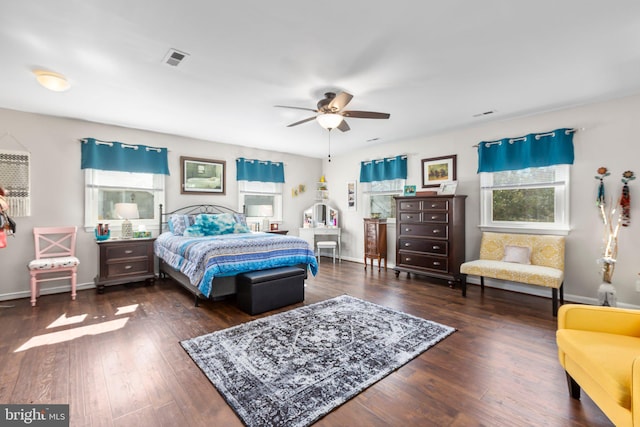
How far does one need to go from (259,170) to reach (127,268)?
10.2 feet

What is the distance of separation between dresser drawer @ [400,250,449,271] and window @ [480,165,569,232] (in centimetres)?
93

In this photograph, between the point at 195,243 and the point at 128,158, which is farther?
the point at 128,158

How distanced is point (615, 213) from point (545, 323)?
1.81m

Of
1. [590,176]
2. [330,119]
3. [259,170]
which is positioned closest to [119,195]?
[259,170]

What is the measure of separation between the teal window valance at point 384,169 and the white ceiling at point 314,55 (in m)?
1.63

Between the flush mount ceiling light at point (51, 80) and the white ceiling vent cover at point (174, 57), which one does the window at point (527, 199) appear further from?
the flush mount ceiling light at point (51, 80)

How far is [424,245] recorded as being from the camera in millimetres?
4930

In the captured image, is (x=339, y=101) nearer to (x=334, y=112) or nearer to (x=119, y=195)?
(x=334, y=112)

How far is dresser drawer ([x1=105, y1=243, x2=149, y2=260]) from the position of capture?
14.3 feet

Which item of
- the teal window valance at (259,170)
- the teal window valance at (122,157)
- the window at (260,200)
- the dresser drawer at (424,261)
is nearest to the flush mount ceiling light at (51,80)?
the teal window valance at (122,157)

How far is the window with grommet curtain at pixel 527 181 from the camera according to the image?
13.1 feet

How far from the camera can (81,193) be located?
4.49m

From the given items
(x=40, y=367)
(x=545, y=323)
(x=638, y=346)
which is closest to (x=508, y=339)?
(x=545, y=323)

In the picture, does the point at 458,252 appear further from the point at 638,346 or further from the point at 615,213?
the point at 638,346
